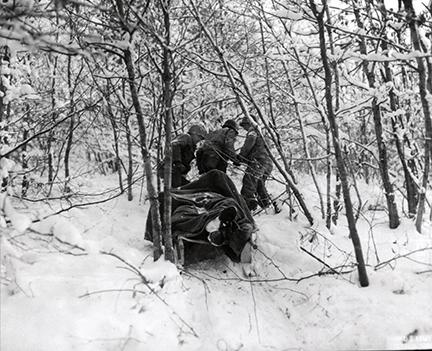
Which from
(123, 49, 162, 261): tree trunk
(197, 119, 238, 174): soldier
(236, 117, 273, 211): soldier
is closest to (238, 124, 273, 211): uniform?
(236, 117, 273, 211): soldier

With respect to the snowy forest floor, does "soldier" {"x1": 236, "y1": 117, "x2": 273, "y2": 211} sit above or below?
above

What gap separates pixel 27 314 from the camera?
2463 mm

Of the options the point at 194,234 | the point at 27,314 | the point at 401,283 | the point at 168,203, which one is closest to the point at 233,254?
the point at 194,234

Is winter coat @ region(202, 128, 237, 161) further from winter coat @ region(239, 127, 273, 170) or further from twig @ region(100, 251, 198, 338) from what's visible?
twig @ region(100, 251, 198, 338)

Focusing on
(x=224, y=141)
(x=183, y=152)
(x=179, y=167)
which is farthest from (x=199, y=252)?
(x=224, y=141)

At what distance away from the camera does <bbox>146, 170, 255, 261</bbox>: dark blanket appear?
4.06m

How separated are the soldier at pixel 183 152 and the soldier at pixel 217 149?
0.18 m

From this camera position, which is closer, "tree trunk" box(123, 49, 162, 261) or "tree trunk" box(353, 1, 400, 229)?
"tree trunk" box(123, 49, 162, 261)

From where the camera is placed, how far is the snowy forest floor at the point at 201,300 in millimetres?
2461

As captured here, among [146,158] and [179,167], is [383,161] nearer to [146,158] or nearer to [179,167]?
[179,167]

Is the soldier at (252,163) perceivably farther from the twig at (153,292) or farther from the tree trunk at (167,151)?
the twig at (153,292)

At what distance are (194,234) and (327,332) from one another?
172cm

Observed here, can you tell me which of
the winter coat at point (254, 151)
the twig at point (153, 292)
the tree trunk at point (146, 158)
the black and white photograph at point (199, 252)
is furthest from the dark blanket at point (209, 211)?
the winter coat at point (254, 151)

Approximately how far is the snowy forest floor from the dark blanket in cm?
35
